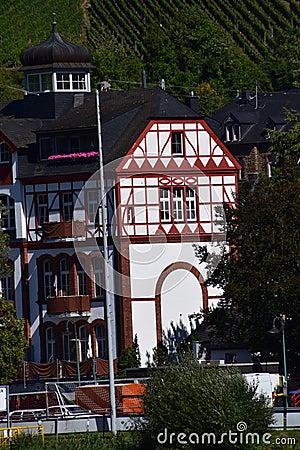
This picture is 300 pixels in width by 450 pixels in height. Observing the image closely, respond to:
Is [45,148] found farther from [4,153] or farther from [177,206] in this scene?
[177,206]

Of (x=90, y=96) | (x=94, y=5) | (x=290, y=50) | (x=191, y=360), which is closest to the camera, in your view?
(x=191, y=360)

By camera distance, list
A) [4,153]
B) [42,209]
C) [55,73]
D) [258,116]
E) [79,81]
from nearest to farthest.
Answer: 1. [42,209]
2. [4,153]
3. [55,73]
4. [79,81]
5. [258,116]

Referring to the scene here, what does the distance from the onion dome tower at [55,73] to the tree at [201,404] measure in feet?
119

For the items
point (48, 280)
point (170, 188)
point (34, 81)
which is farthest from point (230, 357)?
point (34, 81)

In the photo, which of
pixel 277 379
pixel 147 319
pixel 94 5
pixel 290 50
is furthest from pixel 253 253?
pixel 94 5

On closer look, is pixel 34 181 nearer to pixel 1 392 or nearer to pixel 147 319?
pixel 147 319

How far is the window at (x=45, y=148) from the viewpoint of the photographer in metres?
68.9

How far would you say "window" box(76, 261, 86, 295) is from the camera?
6700 centimetres

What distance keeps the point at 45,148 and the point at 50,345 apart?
873cm

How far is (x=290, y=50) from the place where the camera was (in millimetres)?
122562

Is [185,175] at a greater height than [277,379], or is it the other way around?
[185,175]

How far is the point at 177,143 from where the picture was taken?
2662 inches

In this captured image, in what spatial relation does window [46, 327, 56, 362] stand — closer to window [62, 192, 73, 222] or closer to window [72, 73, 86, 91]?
window [62, 192, 73, 222]

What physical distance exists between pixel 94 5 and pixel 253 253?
82913 millimetres
